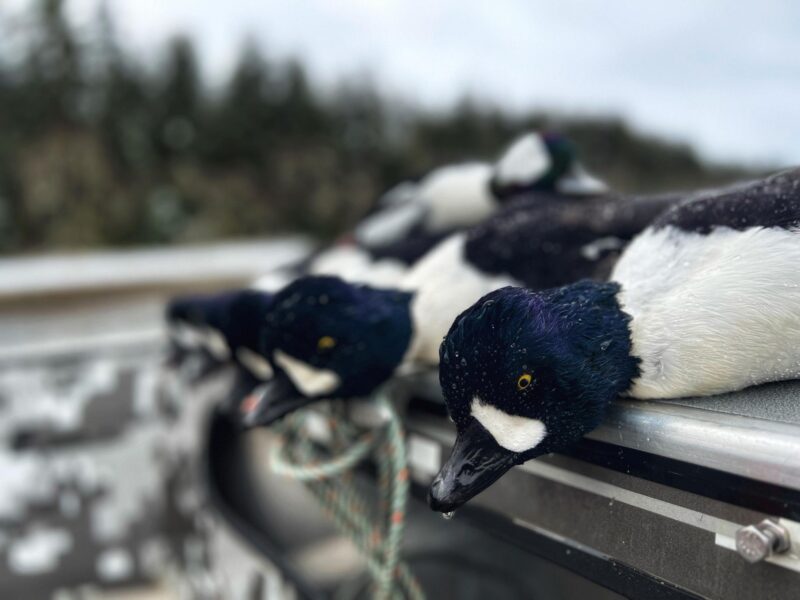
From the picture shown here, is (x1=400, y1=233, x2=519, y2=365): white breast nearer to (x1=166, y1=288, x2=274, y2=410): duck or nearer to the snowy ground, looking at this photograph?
(x1=166, y1=288, x2=274, y2=410): duck

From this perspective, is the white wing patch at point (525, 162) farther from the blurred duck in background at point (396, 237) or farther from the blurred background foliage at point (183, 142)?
the blurred background foliage at point (183, 142)

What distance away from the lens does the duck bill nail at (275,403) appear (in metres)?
1.09

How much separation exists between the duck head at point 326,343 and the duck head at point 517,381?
0.33m

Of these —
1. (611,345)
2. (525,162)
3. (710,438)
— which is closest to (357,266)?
(525,162)

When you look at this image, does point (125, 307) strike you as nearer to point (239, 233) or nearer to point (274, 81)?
point (239, 233)

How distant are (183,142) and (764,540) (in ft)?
40.6

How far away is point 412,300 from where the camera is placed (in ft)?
3.91

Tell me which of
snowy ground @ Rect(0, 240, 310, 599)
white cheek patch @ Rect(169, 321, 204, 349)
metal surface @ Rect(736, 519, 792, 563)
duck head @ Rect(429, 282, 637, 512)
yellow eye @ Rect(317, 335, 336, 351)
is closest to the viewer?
metal surface @ Rect(736, 519, 792, 563)

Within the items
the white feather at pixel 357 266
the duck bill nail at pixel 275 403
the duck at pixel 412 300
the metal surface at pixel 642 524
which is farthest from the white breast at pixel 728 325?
the white feather at pixel 357 266

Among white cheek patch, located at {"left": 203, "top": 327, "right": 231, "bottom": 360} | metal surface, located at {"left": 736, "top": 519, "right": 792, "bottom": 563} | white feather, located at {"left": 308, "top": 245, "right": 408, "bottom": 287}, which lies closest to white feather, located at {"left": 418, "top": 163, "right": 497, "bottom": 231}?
white feather, located at {"left": 308, "top": 245, "right": 408, "bottom": 287}

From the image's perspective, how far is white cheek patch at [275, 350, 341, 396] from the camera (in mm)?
1096

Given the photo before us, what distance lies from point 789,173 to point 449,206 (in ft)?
3.38

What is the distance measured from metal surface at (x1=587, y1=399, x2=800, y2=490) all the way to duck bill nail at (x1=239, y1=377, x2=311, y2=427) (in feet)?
1.56

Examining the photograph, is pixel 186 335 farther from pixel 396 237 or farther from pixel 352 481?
pixel 352 481
